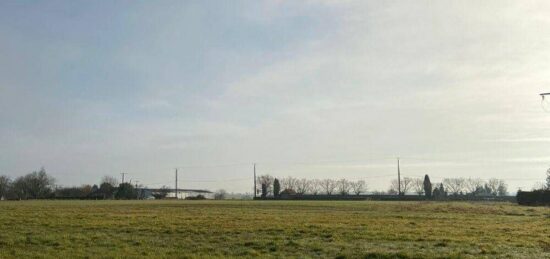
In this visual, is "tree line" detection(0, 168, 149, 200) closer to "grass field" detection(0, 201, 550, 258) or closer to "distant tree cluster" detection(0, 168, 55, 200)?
"distant tree cluster" detection(0, 168, 55, 200)

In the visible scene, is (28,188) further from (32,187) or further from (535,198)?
(535,198)

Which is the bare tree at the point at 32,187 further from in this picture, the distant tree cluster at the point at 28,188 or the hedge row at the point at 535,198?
the hedge row at the point at 535,198

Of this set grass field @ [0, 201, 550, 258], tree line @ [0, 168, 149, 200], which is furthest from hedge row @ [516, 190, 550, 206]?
tree line @ [0, 168, 149, 200]

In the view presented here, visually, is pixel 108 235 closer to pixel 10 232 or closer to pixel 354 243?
pixel 10 232

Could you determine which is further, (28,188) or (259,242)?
(28,188)

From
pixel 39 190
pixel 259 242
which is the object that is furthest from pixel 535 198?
pixel 39 190

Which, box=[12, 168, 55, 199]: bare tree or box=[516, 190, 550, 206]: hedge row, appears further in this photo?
box=[12, 168, 55, 199]: bare tree

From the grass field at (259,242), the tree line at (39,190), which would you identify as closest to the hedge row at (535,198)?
the grass field at (259,242)

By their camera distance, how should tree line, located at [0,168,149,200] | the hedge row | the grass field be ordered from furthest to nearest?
tree line, located at [0,168,149,200] → the hedge row → the grass field

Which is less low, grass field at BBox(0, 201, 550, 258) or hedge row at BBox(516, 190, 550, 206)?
hedge row at BBox(516, 190, 550, 206)

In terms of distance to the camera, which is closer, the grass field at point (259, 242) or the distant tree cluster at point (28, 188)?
the grass field at point (259, 242)

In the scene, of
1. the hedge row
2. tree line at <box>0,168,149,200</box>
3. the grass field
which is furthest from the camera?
tree line at <box>0,168,149,200</box>

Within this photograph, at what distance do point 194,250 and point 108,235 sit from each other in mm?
7340

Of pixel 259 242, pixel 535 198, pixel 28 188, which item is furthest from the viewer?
pixel 28 188
